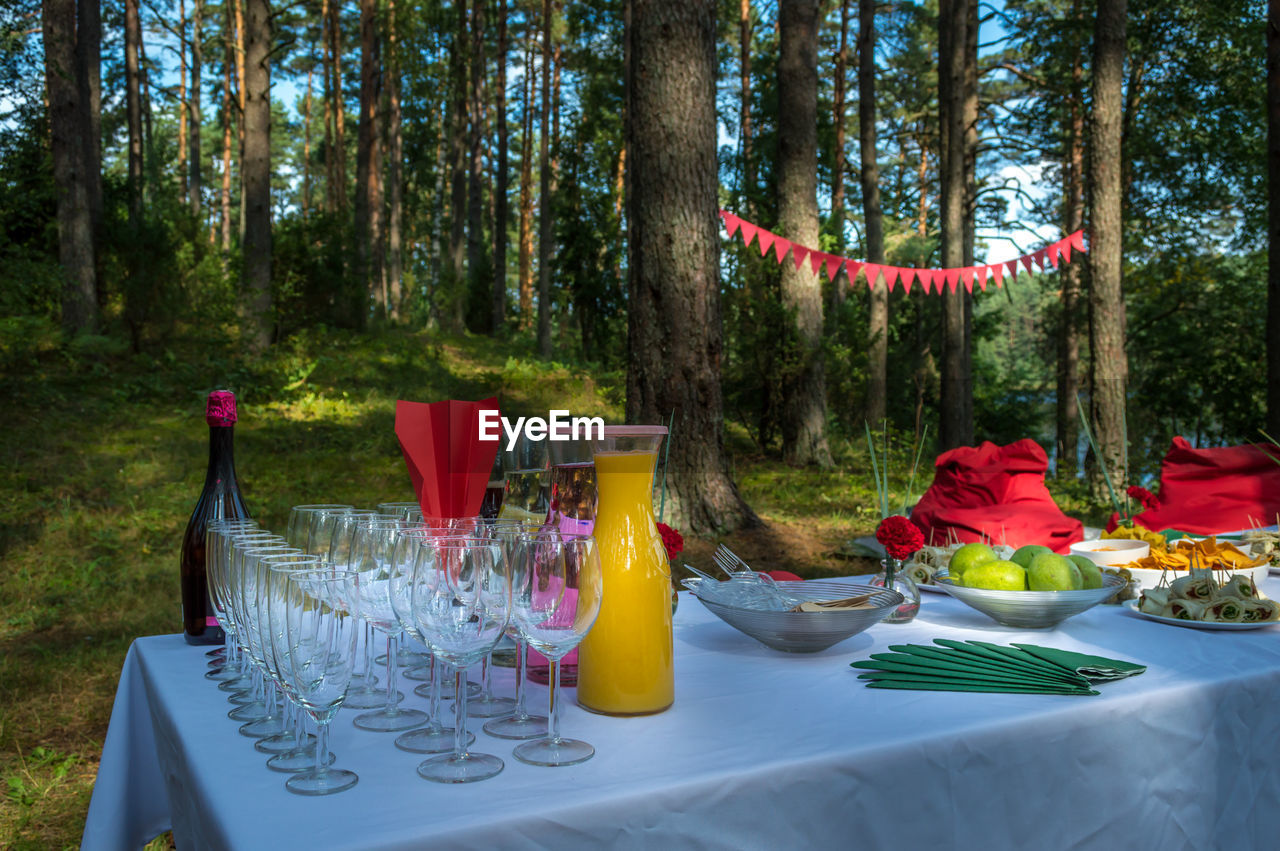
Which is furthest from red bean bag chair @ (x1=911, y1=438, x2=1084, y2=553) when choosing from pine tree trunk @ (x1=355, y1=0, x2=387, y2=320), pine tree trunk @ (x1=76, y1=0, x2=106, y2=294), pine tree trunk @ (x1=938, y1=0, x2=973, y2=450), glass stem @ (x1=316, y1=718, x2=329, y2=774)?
pine tree trunk @ (x1=355, y1=0, x2=387, y2=320)

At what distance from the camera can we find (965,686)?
3.85 ft

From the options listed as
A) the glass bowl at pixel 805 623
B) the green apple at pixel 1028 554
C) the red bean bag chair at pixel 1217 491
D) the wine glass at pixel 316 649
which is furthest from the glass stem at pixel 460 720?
the red bean bag chair at pixel 1217 491

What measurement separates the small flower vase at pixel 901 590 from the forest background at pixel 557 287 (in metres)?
2.37

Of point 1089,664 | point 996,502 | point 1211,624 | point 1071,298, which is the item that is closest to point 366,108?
point 1071,298

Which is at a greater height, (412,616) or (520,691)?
(412,616)

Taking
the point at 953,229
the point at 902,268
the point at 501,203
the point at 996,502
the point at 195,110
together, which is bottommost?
the point at 996,502

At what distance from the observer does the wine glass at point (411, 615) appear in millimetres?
926

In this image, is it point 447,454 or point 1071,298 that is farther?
point 1071,298

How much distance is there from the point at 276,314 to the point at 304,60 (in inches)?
817

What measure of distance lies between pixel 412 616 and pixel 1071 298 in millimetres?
16393

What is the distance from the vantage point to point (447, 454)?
1.33 m

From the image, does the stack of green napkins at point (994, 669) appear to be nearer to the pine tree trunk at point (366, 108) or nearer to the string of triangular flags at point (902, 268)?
the string of triangular flags at point (902, 268)

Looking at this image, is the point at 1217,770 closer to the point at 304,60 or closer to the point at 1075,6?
the point at 1075,6

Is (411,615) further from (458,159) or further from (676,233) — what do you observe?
(458,159)
